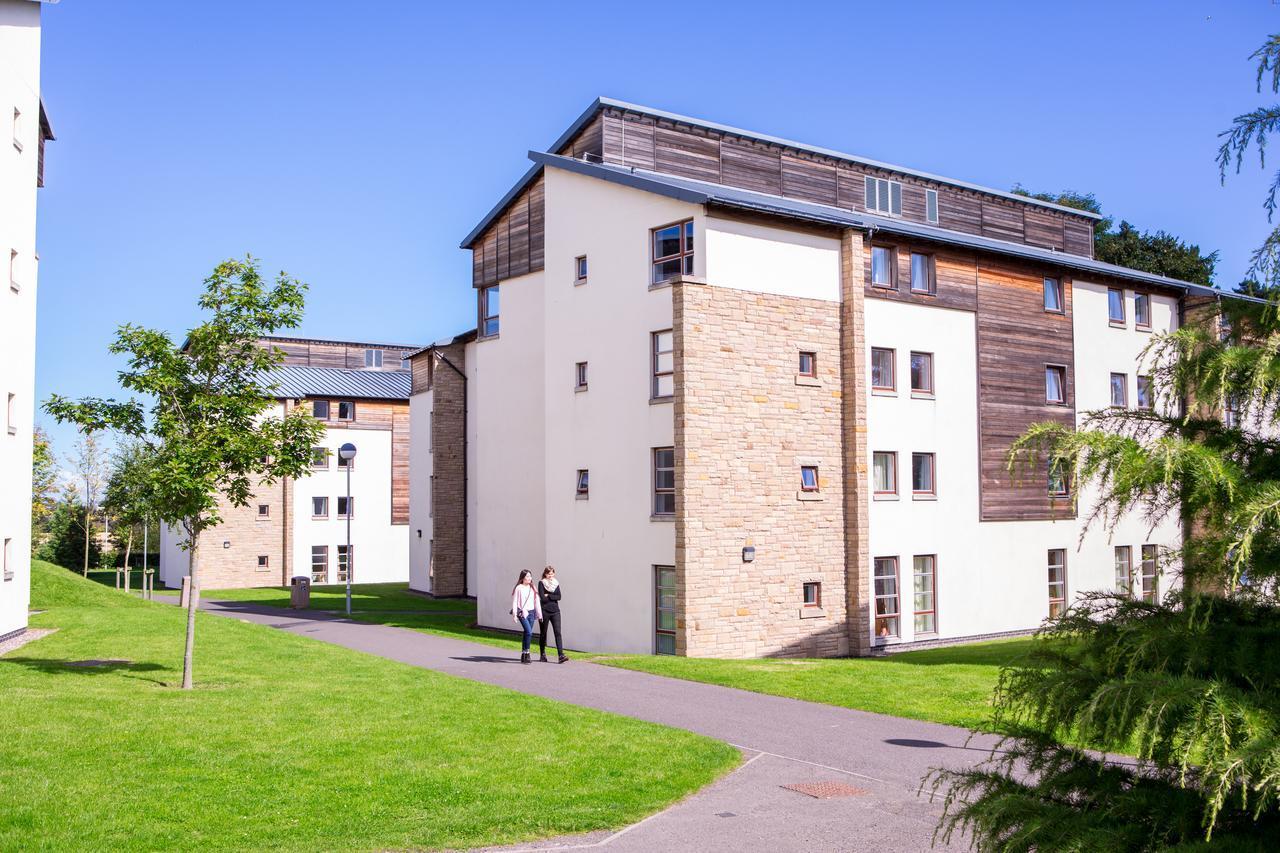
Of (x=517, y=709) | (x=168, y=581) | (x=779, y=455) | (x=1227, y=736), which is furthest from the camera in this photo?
(x=168, y=581)

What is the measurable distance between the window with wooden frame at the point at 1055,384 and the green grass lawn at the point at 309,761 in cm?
1928

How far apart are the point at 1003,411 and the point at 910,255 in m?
5.01

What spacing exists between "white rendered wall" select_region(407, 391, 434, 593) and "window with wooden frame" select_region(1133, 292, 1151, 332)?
83.8 feet

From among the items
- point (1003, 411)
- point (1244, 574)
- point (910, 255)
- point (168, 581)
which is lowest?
point (168, 581)

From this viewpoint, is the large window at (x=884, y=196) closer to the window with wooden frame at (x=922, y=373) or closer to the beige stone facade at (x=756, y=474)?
the window with wooden frame at (x=922, y=373)

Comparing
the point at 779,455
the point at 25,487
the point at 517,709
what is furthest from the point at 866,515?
the point at 25,487

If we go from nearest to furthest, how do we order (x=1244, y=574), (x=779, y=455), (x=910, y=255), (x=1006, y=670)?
(x=1244, y=574)
(x=1006, y=670)
(x=779, y=455)
(x=910, y=255)

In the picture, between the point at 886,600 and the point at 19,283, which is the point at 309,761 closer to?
the point at 19,283

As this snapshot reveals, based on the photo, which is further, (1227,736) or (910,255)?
(910,255)

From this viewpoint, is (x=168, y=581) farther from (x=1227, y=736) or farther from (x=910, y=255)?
(x=1227, y=736)

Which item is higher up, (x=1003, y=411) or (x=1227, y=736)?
(x=1003, y=411)

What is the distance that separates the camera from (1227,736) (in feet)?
12.7

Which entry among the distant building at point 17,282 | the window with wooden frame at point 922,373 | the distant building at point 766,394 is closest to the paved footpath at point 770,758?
the distant building at point 766,394

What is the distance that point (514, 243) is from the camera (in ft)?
96.8
